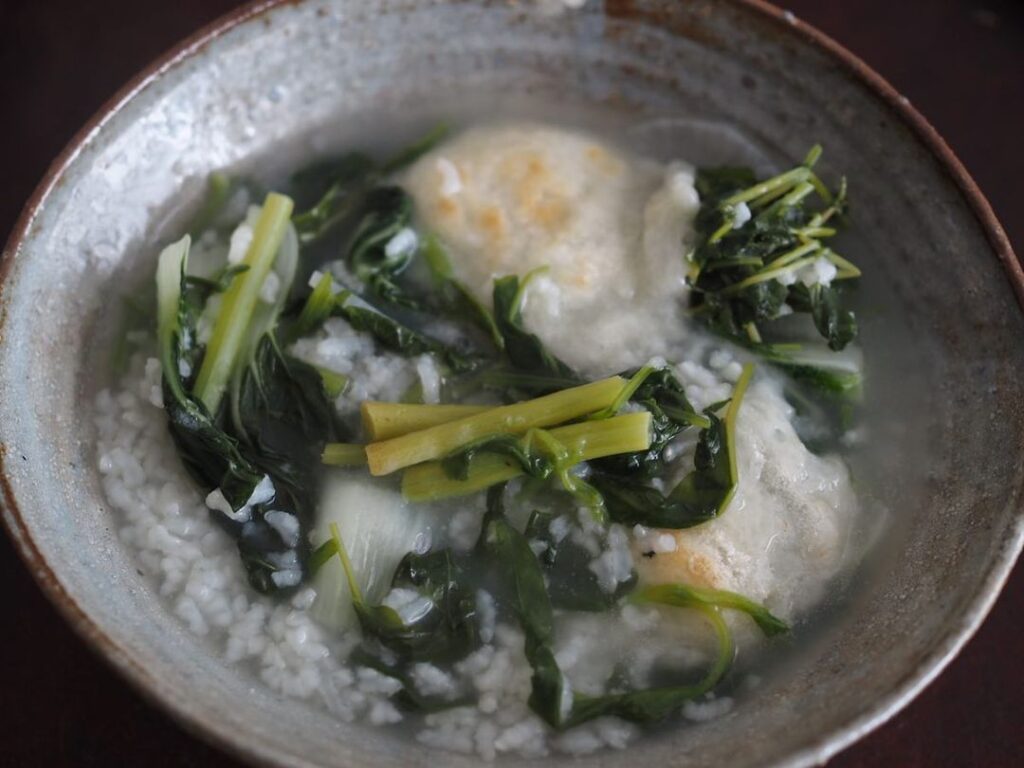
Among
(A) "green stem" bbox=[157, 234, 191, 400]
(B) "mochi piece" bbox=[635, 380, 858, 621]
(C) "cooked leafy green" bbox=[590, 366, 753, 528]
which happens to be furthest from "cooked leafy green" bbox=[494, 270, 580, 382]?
(A) "green stem" bbox=[157, 234, 191, 400]

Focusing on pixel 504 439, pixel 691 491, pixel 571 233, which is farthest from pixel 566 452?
pixel 571 233

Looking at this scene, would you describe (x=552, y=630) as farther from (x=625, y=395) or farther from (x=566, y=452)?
(x=625, y=395)

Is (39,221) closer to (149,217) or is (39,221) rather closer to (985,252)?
(149,217)

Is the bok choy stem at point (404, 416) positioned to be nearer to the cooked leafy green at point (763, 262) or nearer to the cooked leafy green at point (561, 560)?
the cooked leafy green at point (561, 560)

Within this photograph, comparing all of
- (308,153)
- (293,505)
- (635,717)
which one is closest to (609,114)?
(308,153)

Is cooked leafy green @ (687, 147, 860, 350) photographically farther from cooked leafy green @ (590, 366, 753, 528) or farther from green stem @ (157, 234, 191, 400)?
green stem @ (157, 234, 191, 400)

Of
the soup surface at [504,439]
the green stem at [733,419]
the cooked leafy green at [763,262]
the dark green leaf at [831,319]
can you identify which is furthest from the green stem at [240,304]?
the dark green leaf at [831,319]
